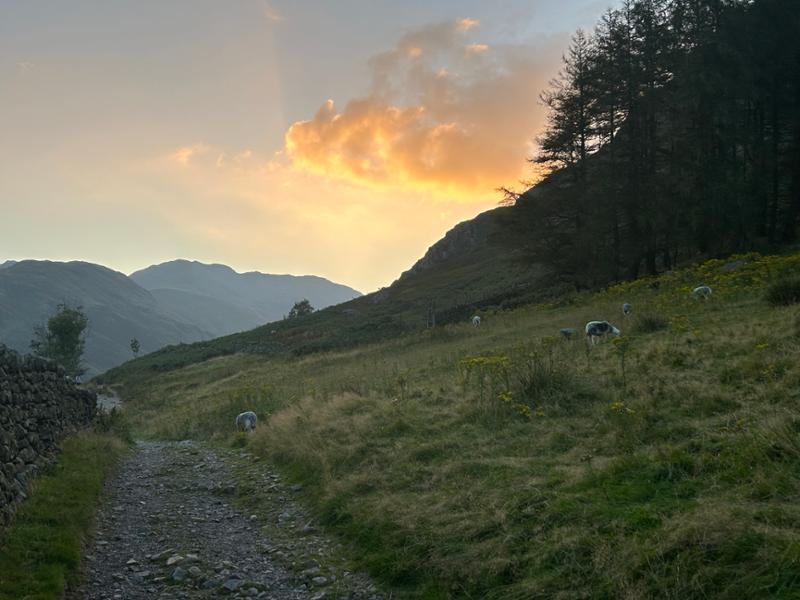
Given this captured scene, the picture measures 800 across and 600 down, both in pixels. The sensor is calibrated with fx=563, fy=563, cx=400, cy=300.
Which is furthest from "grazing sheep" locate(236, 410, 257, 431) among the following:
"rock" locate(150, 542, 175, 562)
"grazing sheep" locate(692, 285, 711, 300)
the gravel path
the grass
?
"grazing sheep" locate(692, 285, 711, 300)

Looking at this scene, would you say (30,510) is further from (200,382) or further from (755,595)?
(200,382)

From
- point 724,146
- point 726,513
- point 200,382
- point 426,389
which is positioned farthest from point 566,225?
point 726,513

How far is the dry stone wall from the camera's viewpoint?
899 centimetres

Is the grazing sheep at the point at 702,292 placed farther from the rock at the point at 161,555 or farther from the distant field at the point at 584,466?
the rock at the point at 161,555

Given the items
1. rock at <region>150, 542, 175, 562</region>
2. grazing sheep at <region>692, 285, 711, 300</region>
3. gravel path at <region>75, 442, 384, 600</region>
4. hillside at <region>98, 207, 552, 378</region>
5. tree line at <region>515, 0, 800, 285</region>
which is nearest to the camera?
gravel path at <region>75, 442, 384, 600</region>

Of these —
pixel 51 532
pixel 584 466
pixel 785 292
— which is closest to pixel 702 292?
pixel 785 292

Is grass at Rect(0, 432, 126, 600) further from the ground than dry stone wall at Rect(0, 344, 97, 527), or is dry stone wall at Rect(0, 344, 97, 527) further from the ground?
dry stone wall at Rect(0, 344, 97, 527)

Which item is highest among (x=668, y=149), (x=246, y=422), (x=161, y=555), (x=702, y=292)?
(x=668, y=149)

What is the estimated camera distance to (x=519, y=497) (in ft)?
23.2

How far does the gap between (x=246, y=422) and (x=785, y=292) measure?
16763mm

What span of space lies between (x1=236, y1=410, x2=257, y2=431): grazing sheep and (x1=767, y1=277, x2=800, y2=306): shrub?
1618 cm

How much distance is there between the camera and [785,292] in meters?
15.9

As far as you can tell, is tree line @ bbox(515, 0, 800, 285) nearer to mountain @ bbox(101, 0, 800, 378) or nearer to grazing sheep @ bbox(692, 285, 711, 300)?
mountain @ bbox(101, 0, 800, 378)

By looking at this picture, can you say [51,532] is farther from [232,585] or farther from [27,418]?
[27,418]
